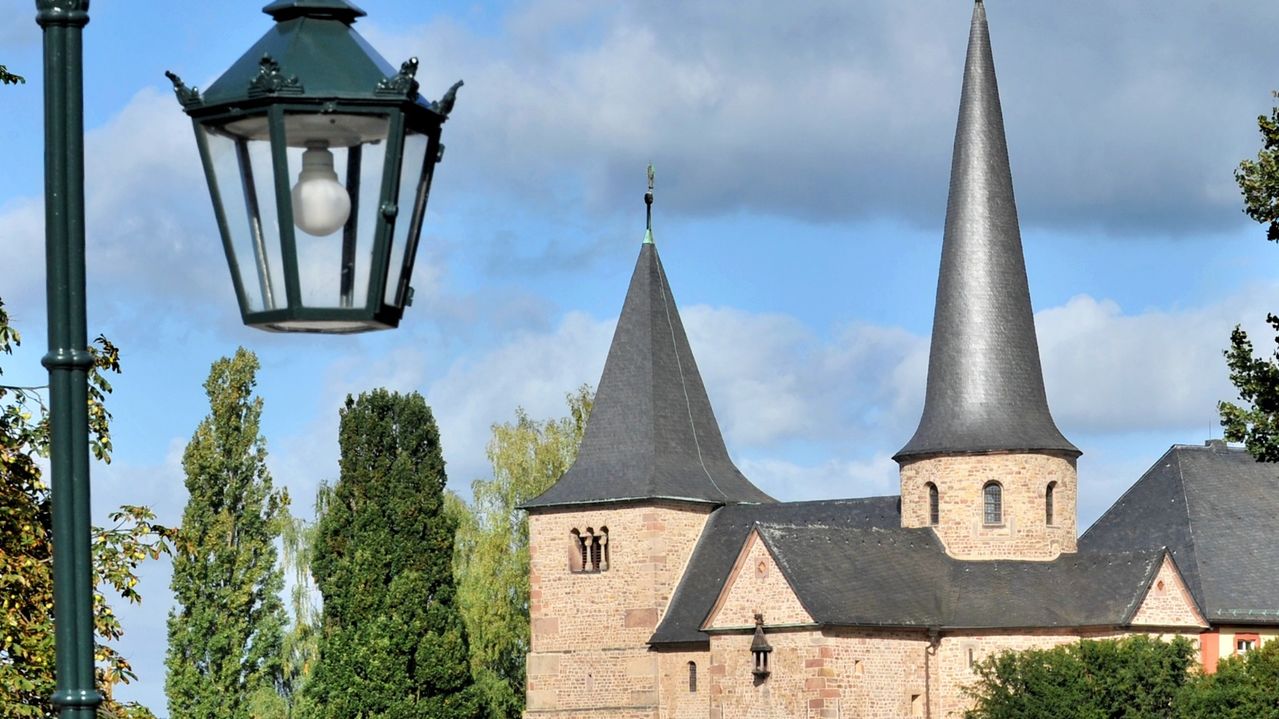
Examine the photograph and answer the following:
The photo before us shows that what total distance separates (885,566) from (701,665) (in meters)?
5.17

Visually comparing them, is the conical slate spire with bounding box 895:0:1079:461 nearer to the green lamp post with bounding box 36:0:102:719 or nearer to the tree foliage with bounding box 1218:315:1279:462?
the tree foliage with bounding box 1218:315:1279:462

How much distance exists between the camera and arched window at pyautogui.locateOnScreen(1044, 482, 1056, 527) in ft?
182

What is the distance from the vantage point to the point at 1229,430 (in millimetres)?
24641

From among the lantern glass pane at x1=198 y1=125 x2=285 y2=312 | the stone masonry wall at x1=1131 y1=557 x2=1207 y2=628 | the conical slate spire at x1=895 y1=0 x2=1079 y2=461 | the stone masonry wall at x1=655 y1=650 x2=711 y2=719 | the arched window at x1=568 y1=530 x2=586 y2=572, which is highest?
the conical slate spire at x1=895 y1=0 x2=1079 y2=461

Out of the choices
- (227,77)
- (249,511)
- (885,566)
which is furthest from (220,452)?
(227,77)

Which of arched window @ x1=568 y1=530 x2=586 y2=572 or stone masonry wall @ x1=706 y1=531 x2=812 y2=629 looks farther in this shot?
arched window @ x1=568 y1=530 x2=586 y2=572

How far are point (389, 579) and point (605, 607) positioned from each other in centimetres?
756

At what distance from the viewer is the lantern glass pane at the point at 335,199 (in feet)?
19.4

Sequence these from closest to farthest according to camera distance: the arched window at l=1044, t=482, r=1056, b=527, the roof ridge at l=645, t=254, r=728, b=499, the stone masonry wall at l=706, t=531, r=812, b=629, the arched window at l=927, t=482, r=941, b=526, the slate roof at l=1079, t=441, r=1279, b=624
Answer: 1. the stone masonry wall at l=706, t=531, r=812, b=629
2. the arched window at l=1044, t=482, r=1056, b=527
3. the arched window at l=927, t=482, r=941, b=526
4. the slate roof at l=1079, t=441, r=1279, b=624
5. the roof ridge at l=645, t=254, r=728, b=499

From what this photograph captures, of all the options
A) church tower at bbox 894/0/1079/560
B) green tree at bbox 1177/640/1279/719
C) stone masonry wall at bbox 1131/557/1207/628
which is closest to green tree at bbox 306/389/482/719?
church tower at bbox 894/0/1079/560

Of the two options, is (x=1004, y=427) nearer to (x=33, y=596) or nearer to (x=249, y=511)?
(x=249, y=511)

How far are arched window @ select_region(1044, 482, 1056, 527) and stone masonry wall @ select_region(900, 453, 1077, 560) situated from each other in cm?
10

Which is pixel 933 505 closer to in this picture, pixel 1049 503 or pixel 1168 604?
pixel 1049 503

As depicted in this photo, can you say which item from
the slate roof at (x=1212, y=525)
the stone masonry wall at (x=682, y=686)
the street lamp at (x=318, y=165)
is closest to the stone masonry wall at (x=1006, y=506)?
the slate roof at (x=1212, y=525)
